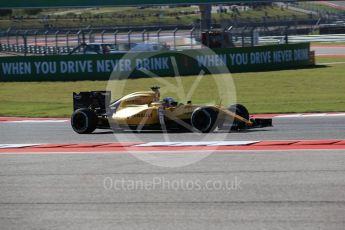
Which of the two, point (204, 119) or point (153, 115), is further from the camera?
point (153, 115)

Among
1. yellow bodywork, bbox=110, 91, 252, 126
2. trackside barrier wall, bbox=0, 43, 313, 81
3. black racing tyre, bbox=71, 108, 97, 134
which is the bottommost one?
trackside barrier wall, bbox=0, 43, 313, 81

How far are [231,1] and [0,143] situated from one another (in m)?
26.6

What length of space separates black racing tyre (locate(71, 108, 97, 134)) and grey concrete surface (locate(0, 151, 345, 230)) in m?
3.88

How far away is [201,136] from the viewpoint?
1487 cm

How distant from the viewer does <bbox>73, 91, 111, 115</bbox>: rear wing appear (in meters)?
16.5

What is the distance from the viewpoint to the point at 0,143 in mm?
15359

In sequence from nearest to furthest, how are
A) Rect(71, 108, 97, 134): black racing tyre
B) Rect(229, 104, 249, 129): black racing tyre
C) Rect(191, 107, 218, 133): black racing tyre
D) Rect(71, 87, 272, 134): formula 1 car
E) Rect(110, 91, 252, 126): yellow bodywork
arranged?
Rect(191, 107, 218, 133): black racing tyre
Rect(71, 87, 272, 134): formula 1 car
Rect(110, 91, 252, 126): yellow bodywork
Rect(229, 104, 249, 129): black racing tyre
Rect(71, 108, 97, 134): black racing tyre

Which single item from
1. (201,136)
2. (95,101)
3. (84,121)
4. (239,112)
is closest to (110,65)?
(95,101)

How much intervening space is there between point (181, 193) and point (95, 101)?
7.69 metres

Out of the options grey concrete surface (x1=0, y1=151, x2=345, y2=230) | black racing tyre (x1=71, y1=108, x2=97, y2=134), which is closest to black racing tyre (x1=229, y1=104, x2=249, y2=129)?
black racing tyre (x1=71, y1=108, x2=97, y2=134)

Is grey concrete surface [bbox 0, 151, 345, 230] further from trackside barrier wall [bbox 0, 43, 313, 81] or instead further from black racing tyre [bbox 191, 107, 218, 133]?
trackside barrier wall [bbox 0, 43, 313, 81]

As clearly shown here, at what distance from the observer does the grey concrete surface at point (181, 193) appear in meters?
7.77

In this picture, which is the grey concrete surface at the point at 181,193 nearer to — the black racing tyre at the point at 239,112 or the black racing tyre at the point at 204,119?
the black racing tyre at the point at 204,119

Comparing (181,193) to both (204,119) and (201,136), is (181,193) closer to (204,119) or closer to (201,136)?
(201,136)
